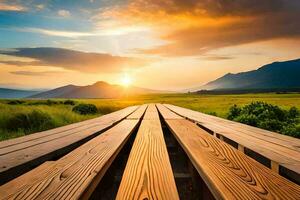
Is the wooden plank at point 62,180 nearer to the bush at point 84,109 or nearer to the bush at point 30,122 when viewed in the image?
the bush at point 30,122

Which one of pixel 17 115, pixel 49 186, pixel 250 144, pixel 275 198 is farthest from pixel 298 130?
pixel 17 115

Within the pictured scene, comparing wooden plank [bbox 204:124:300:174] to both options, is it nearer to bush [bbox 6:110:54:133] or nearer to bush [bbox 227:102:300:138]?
bush [bbox 227:102:300:138]

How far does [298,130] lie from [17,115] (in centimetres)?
662

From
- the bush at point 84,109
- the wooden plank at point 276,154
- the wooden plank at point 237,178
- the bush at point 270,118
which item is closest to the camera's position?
the wooden plank at point 237,178

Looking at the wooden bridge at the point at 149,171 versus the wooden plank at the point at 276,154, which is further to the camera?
the wooden plank at the point at 276,154

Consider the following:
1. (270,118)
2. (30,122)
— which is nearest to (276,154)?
(270,118)

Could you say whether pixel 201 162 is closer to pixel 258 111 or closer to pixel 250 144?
pixel 250 144

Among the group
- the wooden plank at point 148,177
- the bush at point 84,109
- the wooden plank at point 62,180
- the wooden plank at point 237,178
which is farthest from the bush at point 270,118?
the bush at point 84,109

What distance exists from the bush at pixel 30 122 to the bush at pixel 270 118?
16.8 ft

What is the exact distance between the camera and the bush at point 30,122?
7140 mm

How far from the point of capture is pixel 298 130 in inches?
224

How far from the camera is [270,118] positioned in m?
6.81

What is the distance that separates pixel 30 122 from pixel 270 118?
6.13m

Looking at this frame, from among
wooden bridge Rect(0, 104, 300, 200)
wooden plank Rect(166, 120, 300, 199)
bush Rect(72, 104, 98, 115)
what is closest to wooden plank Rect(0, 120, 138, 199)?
wooden bridge Rect(0, 104, 300, 200)
